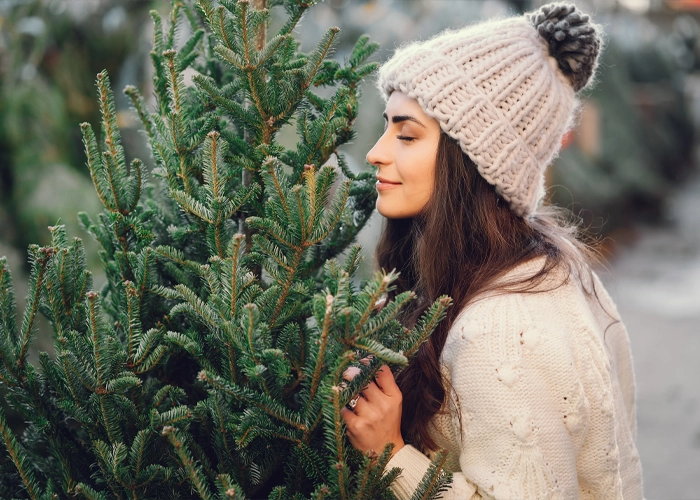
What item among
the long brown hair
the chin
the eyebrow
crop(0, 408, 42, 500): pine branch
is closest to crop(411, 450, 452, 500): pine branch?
the long brown hair

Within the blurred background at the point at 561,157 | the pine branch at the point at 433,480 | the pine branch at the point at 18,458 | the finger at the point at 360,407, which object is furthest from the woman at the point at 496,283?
the pine branch at the point at 18,458

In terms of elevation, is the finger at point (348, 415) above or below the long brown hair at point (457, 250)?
below

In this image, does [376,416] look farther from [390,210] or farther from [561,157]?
[561,157]

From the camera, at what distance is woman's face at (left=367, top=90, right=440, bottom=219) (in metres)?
1.99

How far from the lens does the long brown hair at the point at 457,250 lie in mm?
1839

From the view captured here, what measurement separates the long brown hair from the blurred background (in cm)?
33

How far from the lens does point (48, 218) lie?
410 cm

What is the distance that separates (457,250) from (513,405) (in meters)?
0.55

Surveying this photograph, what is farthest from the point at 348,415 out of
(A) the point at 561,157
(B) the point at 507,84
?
(A) the point at 561,157

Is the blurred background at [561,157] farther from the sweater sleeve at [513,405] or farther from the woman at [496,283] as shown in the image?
the sweater sleeve at [513,405]

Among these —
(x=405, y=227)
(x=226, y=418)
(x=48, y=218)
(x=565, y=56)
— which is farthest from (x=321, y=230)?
(x=48, y=218)

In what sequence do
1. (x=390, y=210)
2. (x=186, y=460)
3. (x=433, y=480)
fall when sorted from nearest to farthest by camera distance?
(x=186, y=460) < (x=433, y=480) < (x=390, y=210)

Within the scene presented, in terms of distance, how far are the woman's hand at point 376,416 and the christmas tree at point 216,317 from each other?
0.06m

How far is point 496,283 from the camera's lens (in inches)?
73.9
